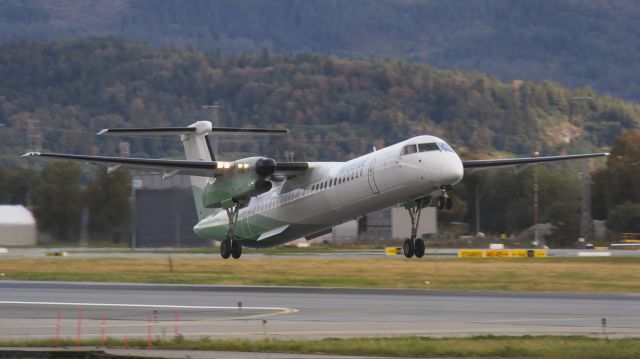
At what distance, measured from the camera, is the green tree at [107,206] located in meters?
82.8

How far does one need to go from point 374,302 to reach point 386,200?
3.84 meters

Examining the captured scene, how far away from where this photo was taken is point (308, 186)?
43.1 metres

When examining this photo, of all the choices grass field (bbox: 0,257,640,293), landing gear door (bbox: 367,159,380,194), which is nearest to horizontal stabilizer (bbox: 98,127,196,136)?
grass field (bbox: 0,257,640,293)

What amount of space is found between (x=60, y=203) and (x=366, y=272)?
3993 cm

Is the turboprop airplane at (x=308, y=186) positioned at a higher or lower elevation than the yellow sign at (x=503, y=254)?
higher

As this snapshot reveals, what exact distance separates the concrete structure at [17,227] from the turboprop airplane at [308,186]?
46.7 m

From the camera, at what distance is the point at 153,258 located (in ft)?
227

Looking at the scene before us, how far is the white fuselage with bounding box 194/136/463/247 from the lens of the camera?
122 ft

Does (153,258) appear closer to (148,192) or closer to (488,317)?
(148,192)

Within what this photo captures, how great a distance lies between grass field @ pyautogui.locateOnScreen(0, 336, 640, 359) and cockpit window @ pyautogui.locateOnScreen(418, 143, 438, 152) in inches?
357

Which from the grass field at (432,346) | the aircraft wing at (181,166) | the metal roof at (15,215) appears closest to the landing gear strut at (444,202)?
the grass field at (432,346)

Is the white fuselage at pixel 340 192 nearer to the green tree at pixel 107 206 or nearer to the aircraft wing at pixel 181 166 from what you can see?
the aircraft wing at pixel 181 166

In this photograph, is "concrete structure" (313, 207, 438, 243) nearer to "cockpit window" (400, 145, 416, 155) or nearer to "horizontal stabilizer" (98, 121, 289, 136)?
"horizontal stabilizer" (98, 121, 289, 136)

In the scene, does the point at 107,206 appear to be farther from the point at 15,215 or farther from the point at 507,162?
the point at 507,162
